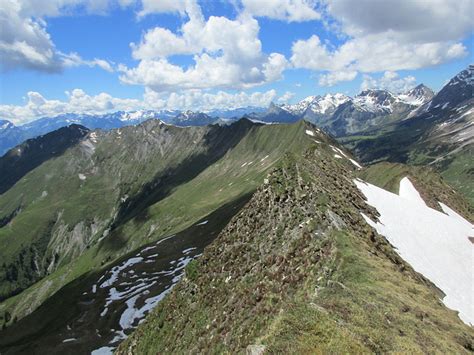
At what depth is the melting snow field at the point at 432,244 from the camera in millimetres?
34069

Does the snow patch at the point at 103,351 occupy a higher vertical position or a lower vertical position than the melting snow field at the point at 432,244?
lower

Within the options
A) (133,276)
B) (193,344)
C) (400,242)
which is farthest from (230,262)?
(133,276)

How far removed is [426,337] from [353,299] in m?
3.50

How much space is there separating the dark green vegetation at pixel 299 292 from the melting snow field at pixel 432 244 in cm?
331

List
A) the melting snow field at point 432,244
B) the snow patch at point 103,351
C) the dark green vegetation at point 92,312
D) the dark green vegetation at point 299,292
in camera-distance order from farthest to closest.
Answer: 1. the dark green vegetation at point 92,312
2. the snow patch at point 103,351
3. the melting snow field at point 432,244
4. the dark green vegetation at point 299,292

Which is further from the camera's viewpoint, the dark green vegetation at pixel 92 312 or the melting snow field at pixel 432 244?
the dark green vegetation at pixel 92 312

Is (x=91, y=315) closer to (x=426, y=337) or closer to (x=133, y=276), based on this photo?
(x=133, y=276)

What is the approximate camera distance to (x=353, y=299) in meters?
19.4

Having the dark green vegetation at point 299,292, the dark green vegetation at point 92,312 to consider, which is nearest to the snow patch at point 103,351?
the dark green vegetation at point 92,312

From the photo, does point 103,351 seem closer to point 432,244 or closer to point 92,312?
point 92,312

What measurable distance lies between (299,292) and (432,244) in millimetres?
27958

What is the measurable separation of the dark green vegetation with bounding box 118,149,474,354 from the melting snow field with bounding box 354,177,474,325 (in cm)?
331

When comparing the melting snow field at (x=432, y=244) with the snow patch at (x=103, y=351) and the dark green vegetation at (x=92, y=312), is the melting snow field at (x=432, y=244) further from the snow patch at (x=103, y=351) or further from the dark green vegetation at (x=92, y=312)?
the dark green vegetation at (x=92, y=312)

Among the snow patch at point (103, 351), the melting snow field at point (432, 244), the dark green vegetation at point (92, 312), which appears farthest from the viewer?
the dark green vegetation at point (92, 312)
